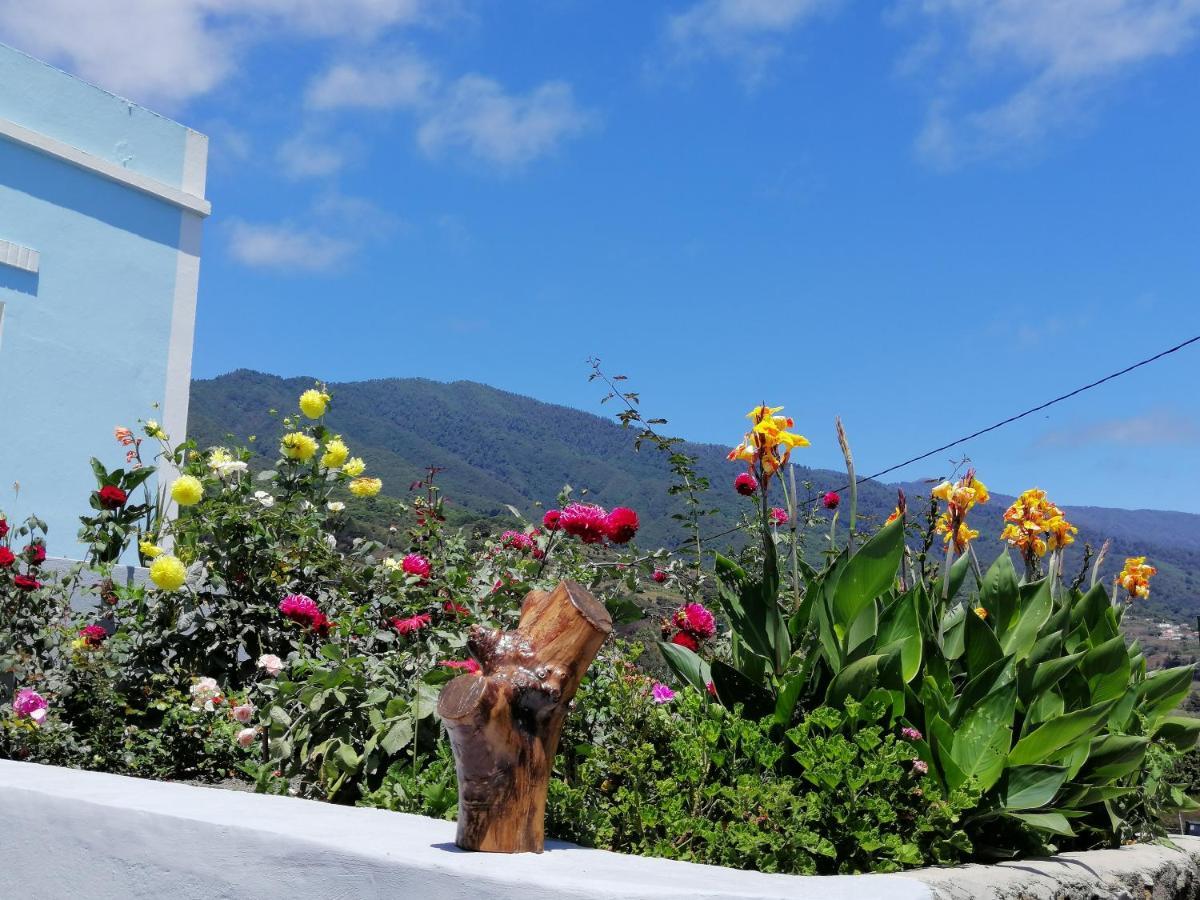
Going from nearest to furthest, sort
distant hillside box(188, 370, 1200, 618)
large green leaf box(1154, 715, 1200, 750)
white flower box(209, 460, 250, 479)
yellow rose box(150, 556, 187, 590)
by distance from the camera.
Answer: yellow rose box(150, 556, 187, 590), large green leaf box(1154, 715, 1200, 750), white flower box(209, 460, 250, 479), distant hillside box(188, 370, 1200, 618)

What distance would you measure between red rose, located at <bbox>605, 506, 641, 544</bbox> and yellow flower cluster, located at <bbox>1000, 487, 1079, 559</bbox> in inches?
77.5

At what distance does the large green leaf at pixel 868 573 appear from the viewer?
3443 mm

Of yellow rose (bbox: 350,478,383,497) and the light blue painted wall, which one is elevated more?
the light blue painted wall

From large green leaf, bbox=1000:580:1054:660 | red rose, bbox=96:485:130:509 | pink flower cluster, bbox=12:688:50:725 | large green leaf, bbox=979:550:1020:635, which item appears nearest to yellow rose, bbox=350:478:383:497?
red rose, bbox=96:485:130:509

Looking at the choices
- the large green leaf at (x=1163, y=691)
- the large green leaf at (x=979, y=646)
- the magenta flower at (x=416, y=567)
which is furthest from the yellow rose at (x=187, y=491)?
the large green leaf at (x=1163, y=691)

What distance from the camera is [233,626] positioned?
16.1 ft

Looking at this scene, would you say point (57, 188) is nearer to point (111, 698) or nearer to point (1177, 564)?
point (111, 698)

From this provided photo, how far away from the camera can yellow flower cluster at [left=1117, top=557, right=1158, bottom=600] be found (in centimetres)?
545

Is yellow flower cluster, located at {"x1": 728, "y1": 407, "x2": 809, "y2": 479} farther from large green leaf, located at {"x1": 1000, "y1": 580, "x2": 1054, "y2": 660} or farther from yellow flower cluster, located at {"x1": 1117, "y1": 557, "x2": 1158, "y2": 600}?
yellow flower cluster, located at {"x1": 1117, "y1": 557, "x2": 1158, "y2": 600}

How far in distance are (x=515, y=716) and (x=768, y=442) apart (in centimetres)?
130

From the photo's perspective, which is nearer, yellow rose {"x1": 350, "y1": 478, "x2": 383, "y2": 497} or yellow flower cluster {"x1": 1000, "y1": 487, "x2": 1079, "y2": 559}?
yellow flower cluster {"x1": 1000, "y1": 487, "x2": 1079, "y2": 559}

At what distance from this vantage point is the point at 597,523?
4246 mm

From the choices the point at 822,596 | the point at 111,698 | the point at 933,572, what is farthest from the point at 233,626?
the point at 933,572

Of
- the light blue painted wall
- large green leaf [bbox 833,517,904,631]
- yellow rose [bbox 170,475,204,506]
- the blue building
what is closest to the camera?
large green leaf [bbox 833,517,904,631]
